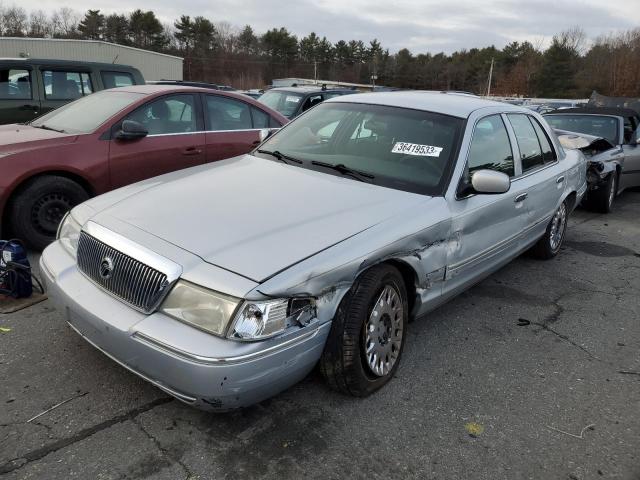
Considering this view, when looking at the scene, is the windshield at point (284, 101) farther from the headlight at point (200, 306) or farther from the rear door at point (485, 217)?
the headlight at point (200, 306)

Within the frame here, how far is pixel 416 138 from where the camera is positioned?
3557mm

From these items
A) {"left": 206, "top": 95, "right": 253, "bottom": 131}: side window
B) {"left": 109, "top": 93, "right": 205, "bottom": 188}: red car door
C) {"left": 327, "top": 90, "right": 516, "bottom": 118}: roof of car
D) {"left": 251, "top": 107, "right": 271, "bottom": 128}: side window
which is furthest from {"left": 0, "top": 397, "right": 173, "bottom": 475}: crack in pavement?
{"left": 251, "top": 107, "right": 271, "bottom": 128}: side window

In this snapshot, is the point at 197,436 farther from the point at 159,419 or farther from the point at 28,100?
the point at 28,100

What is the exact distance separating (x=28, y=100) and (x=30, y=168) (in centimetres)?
385

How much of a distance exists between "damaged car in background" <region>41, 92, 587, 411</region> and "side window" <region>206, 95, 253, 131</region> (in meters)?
1.93

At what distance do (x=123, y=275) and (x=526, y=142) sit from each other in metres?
3.50

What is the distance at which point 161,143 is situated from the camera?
17.8 ft

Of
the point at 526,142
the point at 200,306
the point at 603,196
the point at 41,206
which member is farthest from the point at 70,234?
the point at 603,196

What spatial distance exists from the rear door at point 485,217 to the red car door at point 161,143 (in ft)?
10.5

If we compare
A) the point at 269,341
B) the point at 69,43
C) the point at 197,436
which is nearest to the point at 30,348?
the point at 197,436

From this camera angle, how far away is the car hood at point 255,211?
7.97 ft

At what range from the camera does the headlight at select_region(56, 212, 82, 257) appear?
3.00 meters

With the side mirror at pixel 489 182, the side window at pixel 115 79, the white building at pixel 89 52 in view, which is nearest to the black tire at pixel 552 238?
the side mirror at pixel 489 182

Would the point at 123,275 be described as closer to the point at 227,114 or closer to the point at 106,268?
the point at 106,268
